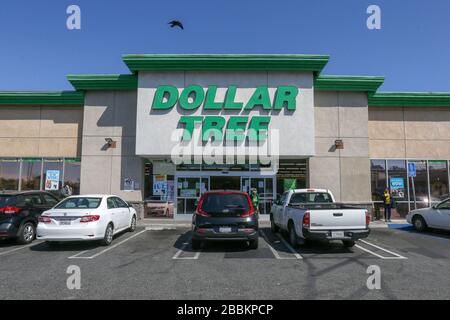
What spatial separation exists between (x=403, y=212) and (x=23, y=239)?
1776cm

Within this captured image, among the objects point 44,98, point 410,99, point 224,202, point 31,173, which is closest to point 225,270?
point 224,202

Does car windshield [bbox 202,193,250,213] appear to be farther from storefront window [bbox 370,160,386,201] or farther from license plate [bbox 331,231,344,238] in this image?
storefront window [bbox 370,160,386,201]

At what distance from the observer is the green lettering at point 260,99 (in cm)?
1543

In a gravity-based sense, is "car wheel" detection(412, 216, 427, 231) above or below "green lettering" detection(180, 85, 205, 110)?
below

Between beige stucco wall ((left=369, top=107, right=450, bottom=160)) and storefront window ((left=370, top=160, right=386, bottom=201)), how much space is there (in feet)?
1.51

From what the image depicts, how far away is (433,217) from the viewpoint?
40.0ft

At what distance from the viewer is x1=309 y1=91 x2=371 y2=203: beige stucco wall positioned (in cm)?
1608

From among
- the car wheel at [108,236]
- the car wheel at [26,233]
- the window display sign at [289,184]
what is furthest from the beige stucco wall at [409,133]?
the car wheel at [26,233]

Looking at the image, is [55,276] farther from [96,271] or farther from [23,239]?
[23,239]

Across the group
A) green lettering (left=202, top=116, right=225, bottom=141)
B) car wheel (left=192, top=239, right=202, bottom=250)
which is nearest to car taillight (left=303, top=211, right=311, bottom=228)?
car wheel (left=192, top=239, right=202, bottom=250)

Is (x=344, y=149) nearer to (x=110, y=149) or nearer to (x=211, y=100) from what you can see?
(x=211, y=100)

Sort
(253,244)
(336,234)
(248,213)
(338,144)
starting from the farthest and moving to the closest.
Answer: (338,144) < (253,244) < (248,213) < (336,234)

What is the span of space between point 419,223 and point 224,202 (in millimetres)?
9234
